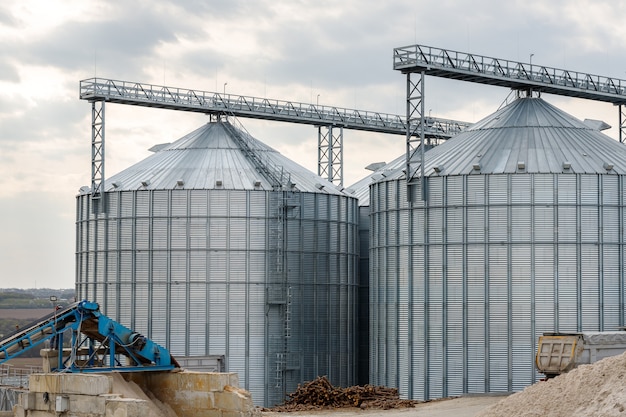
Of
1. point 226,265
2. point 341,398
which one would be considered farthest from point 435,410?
point 226,265

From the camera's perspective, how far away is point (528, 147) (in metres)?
68.1

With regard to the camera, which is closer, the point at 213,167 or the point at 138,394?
the point at 138,394

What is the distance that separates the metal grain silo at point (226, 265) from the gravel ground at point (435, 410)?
35.2 ft

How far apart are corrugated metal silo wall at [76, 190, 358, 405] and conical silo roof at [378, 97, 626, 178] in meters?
9.31

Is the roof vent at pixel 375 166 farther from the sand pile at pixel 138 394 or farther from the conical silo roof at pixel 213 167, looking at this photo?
the sand pile at pixel 138 394

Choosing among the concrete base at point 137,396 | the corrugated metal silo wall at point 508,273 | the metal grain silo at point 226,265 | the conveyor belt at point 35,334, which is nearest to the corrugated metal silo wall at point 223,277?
the metal grain silo at point 226,265

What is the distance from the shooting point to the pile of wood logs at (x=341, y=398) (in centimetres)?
6512

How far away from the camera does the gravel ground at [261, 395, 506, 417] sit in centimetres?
5919

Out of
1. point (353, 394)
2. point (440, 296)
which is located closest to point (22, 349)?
point (353, 394)

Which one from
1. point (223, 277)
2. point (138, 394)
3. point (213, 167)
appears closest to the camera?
point (138, 394)

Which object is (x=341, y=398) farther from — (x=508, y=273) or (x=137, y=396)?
(x=137, y=396)

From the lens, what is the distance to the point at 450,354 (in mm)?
65625

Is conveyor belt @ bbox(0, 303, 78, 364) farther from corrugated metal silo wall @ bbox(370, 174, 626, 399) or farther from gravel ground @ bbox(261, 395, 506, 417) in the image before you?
corrugated metal silo wall @ bbox(370, 174, 626, 399)

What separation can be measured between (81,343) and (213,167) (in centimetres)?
2160
